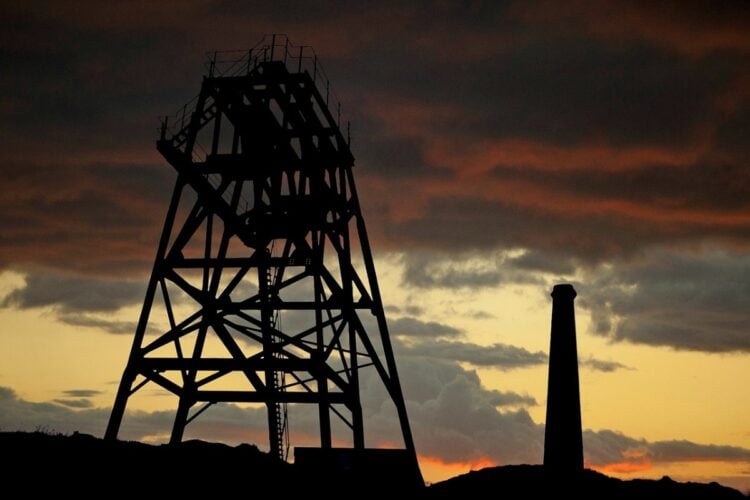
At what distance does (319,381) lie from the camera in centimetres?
2436

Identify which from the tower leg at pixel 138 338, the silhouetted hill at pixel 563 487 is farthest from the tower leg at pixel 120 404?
the silhouetted hill at pixel 563 487

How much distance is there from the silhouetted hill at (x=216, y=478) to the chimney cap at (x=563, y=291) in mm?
4177

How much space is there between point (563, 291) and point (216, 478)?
9.45m

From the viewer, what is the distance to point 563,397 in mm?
21875

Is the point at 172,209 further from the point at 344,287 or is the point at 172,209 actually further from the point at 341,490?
the point at 341,490

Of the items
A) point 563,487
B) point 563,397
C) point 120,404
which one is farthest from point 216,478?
point 563,397

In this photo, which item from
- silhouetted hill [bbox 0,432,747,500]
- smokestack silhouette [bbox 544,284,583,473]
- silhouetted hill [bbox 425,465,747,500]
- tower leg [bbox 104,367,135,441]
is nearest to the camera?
silhouetted hill [bbox 0,432,747,500]

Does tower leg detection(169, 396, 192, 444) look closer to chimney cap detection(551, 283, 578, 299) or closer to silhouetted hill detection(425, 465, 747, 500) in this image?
silhouetted hill detection(425, 465, 747, 500)

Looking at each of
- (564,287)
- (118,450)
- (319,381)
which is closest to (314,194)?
(319,381)

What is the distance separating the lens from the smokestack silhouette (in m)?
21.6

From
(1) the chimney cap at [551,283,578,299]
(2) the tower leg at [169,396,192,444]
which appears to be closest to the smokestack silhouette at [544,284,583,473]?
(1) the chimney cap at [551,283,578,299]

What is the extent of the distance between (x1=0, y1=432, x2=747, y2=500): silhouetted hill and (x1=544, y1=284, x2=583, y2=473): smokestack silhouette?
20.1 inches

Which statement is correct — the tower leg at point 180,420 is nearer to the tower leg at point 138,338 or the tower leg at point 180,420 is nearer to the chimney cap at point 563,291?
the tower leg at point 138,338

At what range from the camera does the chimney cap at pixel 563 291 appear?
22.7 meters
